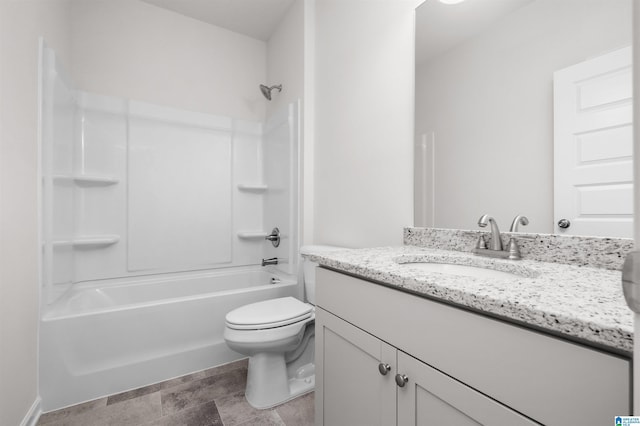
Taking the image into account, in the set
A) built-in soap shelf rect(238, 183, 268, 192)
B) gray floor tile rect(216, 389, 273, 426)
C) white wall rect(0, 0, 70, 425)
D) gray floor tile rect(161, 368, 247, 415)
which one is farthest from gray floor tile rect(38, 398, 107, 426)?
built-in soap shelf rect(238, 183, 268, 192)

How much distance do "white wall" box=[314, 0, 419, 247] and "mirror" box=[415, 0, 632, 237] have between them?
0.09m

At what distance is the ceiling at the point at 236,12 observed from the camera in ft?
7.45

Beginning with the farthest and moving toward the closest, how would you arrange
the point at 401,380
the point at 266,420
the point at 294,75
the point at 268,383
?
the point at 294,75 < the point at 268,383 < the point at 266,420 < the point at 401,380

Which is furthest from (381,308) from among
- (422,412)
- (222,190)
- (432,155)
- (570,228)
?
(222,190)

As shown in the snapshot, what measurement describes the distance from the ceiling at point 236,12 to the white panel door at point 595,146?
221 cm

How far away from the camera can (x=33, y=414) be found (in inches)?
52.4

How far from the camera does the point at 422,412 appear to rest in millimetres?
670

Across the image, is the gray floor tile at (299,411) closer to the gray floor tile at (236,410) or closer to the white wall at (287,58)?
the gray floor tile at (236,410)

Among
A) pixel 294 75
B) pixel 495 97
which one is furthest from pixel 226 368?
pixel 294 75

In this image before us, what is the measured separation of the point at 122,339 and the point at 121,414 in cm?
38

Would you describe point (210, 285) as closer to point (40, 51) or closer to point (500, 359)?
point (40, 51)

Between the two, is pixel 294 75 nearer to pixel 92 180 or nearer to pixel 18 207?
pixel 92 180

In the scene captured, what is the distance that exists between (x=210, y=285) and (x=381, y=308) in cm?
205

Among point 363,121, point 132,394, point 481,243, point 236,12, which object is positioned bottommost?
point 132,394
